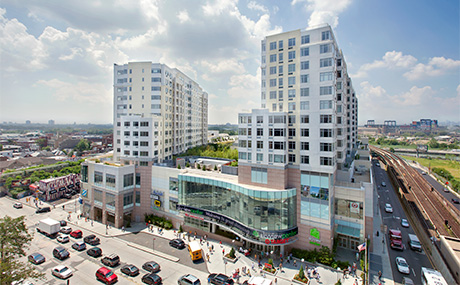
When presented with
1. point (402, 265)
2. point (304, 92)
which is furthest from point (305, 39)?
point (402, 265)

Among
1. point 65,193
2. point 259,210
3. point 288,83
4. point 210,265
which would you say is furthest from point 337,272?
point 65,193

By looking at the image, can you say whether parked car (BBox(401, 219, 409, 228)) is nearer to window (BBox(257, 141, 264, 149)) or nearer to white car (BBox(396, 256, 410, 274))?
white car (BBox(396, 256, 410, 274))

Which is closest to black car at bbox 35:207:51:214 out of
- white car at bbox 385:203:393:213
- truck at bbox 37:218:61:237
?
truck at bbox 37:218:61:237

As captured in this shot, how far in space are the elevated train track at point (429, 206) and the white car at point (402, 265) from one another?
48.9 ft

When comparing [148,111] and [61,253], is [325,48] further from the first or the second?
[61,253]

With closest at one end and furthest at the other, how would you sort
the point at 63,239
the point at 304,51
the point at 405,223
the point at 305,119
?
the point at 305,119 < the point at 304,51 < the point at 63,239 < the point at 405,223

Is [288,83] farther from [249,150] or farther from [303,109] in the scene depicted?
[249,150]

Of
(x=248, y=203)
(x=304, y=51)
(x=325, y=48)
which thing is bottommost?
(x=248, y=203)

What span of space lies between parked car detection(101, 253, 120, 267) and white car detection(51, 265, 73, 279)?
4.76m

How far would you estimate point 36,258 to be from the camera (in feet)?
129

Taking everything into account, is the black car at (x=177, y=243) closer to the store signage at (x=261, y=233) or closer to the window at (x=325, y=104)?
the store signage at (x=261, y=233)

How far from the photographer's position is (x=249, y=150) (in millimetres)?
44438

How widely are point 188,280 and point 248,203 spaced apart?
15431mm

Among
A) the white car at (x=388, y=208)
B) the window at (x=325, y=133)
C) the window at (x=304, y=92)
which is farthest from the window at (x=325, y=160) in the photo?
the white car at (x=388, y=208)
